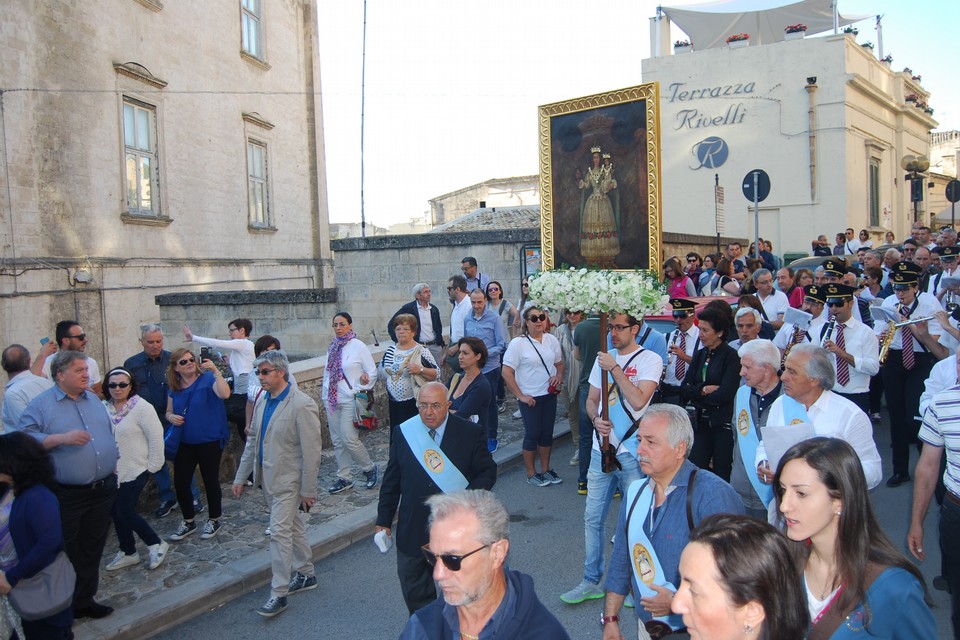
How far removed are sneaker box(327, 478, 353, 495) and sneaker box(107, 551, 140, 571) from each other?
208cm

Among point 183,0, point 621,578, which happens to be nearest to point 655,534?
point 621,578

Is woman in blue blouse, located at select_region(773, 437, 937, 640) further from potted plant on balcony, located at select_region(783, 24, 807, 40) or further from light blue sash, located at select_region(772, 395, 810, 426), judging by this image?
potted plant on balcony, located at select_region(783, 24, 807, 40)

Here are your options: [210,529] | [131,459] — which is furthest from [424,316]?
[131,459]

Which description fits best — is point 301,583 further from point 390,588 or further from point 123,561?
point 123,561

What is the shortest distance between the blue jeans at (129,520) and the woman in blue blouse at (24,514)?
1660 mm

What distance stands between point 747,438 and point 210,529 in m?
4.62

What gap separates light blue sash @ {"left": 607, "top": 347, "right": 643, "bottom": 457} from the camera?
521 cm

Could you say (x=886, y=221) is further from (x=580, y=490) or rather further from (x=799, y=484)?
(x=799, y=484)

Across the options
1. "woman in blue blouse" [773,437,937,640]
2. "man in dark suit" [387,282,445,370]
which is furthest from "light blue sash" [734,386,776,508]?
"man in dark suit" [387,282,445,370]

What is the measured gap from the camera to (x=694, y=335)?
7879mm

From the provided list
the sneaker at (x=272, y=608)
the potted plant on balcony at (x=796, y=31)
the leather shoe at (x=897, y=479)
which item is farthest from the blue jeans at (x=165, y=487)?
the potted plant on balcony at (x=796, y=31)

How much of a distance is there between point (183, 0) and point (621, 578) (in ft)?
58.5

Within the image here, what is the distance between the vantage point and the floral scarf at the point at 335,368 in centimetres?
794

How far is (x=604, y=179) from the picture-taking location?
11.0 m
